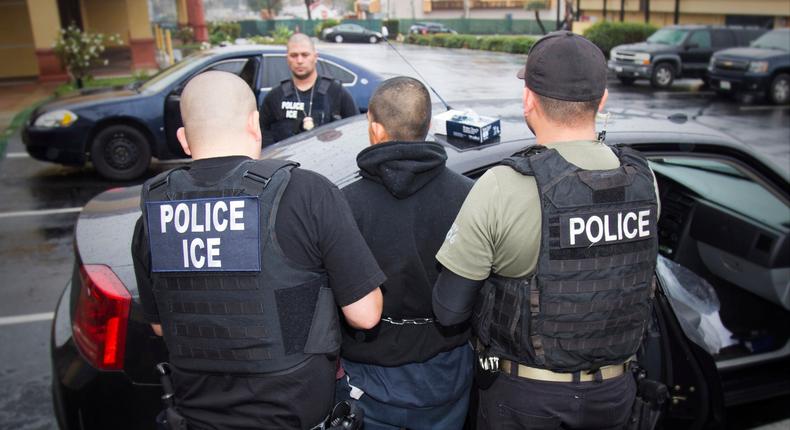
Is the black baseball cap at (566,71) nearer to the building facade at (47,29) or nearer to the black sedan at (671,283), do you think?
the black sedan at (671,283)

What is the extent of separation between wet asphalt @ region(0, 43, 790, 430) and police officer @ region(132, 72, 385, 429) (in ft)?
4.40

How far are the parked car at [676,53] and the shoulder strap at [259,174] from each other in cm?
1831

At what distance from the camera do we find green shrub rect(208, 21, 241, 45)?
90.7 ft

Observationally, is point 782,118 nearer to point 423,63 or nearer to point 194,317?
point 423,63

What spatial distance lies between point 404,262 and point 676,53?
18.7 meters

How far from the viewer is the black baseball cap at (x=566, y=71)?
200cm

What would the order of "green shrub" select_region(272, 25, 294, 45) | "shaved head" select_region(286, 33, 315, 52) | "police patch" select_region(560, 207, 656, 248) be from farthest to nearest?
"green shrub" select_region(272, 25, 294, 45) < "shaved head" select_region(286, 33, 315, 52) < "police patch" select_region(560, 207, 656, 248)

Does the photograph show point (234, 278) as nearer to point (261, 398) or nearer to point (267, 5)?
point (261, 398)

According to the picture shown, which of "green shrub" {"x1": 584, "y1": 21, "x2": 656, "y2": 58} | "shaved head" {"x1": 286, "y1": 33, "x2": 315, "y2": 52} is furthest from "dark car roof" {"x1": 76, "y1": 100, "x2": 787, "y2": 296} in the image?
"green shrub" {"x1": 584, "y1": 21, "x2": 656, "y2": 58}

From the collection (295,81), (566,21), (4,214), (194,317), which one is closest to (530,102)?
(194,317)

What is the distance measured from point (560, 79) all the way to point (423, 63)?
101 inches

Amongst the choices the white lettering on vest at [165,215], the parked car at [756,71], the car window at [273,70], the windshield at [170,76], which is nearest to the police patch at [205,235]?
the white lettering on vest at [165,215]

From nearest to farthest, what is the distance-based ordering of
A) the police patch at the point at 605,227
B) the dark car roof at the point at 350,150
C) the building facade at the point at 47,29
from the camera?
the police patch at the point at 605,227 < the dark car roof at the point at 350,150 < the building facade at the point at 47,29

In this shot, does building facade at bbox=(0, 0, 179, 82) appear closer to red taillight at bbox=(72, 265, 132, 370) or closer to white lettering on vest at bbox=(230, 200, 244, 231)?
red taillight at bbox=(72, 265, 132, 370)
